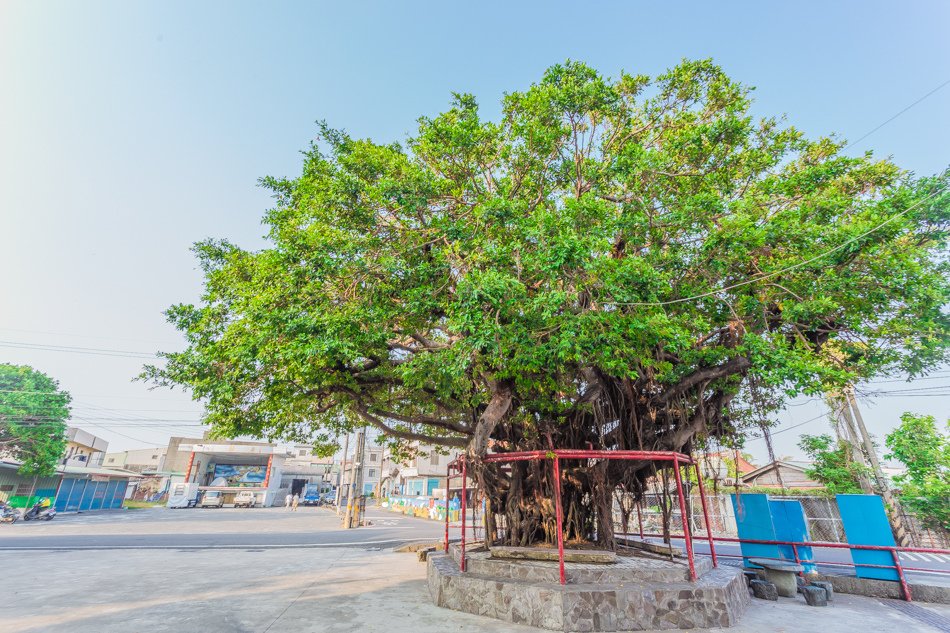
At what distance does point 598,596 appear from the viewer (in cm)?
589

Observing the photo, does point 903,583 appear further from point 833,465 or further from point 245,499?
point 245,499

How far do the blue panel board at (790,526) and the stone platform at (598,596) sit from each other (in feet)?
9.67

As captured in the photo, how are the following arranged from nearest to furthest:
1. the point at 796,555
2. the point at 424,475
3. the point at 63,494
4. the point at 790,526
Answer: the point at 796,555
the point at 790,526
the point at 63,494
the point at 424,475

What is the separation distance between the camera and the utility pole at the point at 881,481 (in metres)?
13.4

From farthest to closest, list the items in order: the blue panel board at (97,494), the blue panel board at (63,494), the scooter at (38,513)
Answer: the blue panel board at (97,494) → the blue panel board at (63,494) → the scooter at (38,513)

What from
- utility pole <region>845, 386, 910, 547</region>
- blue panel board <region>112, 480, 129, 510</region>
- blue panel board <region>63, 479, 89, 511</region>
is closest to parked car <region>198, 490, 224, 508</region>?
blue panel board <region>112, 480, 129, 510</region>

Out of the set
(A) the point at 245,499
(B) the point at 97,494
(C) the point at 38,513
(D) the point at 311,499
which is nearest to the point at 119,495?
(B) the point at 97,494

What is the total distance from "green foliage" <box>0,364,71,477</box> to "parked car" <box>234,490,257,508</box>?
787 inches

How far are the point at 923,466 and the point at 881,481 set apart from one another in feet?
9.54

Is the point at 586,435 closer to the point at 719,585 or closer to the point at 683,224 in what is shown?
the point at 719,585

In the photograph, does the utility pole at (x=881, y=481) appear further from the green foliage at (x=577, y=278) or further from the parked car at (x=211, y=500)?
the parked car at (x=211, y=500)

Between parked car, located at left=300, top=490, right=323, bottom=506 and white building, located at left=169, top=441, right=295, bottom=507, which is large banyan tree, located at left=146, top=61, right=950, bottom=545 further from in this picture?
parked car, located at left=300, top=490, right=323, bottom=506

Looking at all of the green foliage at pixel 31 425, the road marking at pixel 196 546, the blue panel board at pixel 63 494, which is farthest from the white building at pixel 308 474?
the road marking at pixel 196 546

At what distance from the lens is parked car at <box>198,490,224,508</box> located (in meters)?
42.4
